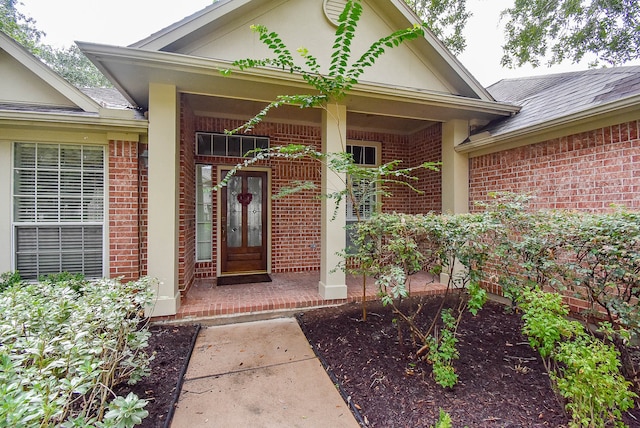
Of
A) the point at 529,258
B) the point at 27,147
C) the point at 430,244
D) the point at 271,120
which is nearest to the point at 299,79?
the point at 271,120

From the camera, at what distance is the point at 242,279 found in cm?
520

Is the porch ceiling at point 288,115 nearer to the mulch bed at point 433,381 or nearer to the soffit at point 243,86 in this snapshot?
the soffit at point 243,86

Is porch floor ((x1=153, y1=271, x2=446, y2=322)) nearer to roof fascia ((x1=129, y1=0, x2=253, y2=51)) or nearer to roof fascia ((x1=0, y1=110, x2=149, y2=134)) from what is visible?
roof fascia ((x1=0, y1=110, x2=149, y2=134))

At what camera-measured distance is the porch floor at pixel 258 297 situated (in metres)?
3.69

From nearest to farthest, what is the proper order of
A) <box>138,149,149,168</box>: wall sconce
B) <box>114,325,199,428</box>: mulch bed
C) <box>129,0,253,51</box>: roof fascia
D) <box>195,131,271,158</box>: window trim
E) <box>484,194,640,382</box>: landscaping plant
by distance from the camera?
<box>484,194,640,382</box>: landscaping plant, <box>114,325,199,428</box>: mulch bed, <box>129,0,253,51</box>: roof fascia, <box>138,149,149,168</box>: wall sconce, <box>195,131,271,158</box>: window trim

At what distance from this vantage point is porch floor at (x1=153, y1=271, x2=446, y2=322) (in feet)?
12.1

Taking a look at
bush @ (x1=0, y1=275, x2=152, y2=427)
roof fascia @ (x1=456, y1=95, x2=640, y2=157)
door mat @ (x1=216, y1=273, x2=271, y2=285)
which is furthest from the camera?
door mat @ (x1=216, y1=273, x2=271, y2=285)

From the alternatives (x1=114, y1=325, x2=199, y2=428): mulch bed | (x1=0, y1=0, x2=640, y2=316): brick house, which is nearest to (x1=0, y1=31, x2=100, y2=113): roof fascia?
(x1=0, y1=0, x2=640, y2=316): brick house

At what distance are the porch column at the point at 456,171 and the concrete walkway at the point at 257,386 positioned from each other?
3.50 meters

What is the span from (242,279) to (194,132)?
9.56 feet

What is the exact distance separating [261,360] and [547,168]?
4401mm

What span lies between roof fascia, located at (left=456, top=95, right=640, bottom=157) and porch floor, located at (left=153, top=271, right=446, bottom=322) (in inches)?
92.8

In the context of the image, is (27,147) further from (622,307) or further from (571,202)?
(571,202)

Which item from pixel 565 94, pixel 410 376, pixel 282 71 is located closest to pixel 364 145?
pixel 282 71
